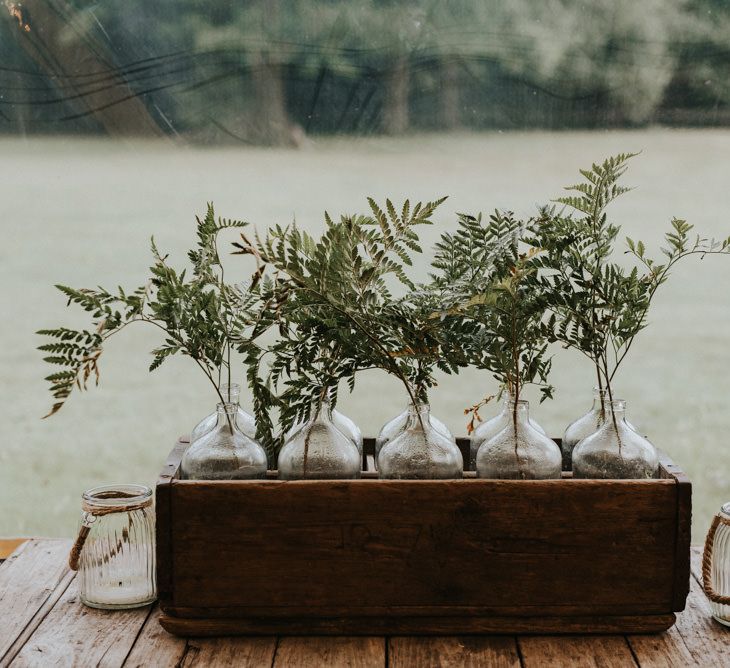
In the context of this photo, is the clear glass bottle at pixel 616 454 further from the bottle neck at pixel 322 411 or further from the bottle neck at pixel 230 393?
the bottle neck at pixel 230 393

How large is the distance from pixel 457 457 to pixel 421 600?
182 mm

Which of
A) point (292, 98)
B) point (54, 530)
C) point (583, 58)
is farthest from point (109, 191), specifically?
point (583, 58)

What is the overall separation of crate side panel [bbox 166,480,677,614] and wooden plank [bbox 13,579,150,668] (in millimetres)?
88

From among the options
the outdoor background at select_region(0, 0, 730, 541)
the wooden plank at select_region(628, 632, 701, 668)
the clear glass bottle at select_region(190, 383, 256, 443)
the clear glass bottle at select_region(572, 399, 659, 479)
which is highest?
the outdoor background at select_region(0, 0, 730, 541)

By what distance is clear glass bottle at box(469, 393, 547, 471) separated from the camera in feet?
4.14

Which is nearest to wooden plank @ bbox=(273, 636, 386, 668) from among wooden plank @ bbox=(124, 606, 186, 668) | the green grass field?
wooden plank @ bbox=(124, 606, 186, 668)

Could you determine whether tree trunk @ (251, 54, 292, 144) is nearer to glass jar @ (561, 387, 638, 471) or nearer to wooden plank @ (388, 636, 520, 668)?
glass jar @ (561, 387, 638, 471)

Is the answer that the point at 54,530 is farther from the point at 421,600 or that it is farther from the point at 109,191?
the point at 421,600

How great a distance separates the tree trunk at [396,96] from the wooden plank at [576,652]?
144 cm

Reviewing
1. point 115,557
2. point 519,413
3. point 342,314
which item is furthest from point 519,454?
point 115,557

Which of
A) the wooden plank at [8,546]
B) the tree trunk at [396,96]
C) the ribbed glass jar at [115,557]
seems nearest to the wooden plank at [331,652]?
the ribbed glass jar at [115,557]

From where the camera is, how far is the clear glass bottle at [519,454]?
120 cm

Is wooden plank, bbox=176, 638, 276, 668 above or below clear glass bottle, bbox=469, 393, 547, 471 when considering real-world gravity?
below

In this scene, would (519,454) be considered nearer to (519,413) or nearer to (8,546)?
(519,413)
